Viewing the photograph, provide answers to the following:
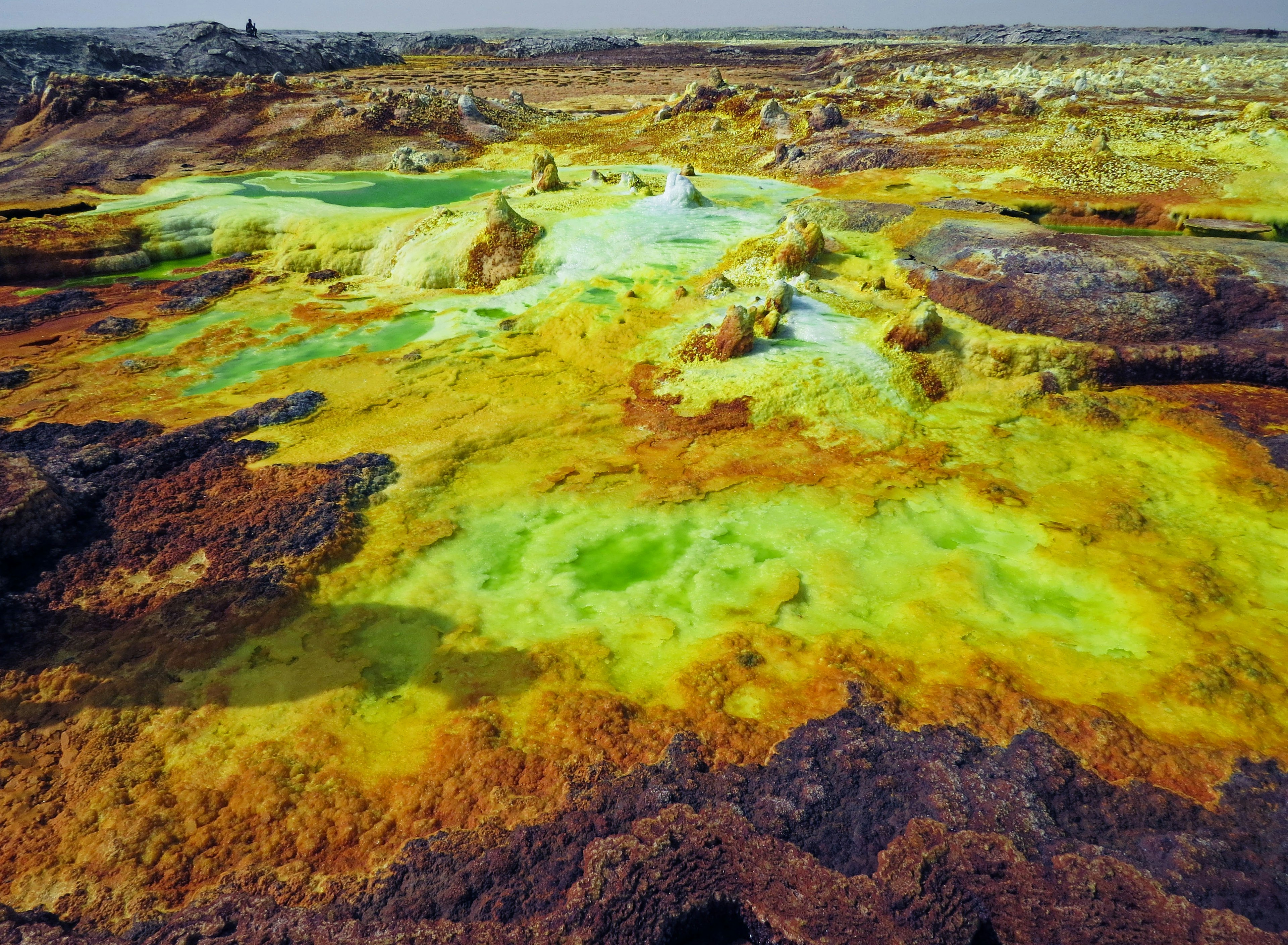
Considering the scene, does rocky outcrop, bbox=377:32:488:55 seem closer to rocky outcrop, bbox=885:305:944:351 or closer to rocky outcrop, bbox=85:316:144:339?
rocky outcrop, bbox=85:316:144:339

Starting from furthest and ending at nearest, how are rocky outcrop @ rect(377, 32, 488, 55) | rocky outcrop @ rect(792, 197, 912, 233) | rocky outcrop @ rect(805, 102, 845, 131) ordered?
1. rocky outcrop @ rect(377, 32, 488, 55)
2. rocky outcrop @ rect(805, 102, 845, 131)
3. rocky outcrop @ rect(792, 197, 912, 233)

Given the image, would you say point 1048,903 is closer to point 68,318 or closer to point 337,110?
point 68,318

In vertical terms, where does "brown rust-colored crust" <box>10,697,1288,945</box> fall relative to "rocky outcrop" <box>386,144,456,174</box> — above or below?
below

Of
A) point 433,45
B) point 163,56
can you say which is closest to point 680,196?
point 163,56

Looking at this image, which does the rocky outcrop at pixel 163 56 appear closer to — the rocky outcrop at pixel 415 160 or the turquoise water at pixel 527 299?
the rocky outcrop at pixel 415 160

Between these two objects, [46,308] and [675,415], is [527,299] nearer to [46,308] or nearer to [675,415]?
[675,415]

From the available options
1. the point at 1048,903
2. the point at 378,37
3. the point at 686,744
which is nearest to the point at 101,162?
the point at 686,744

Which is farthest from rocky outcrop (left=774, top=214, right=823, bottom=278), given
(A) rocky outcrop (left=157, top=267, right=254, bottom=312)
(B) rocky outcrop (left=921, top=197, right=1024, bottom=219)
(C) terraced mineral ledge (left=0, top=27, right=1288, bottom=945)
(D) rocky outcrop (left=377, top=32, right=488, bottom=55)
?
(D) rocky outcrop (left=377, top=32, right=488, bottom=55)
